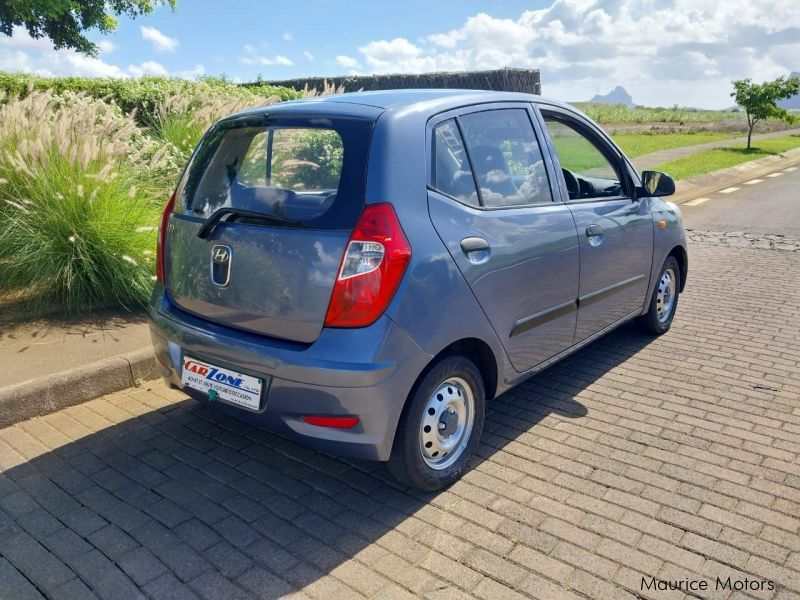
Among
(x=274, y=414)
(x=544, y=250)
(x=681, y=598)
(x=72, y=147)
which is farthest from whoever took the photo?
(x=72, y=147)

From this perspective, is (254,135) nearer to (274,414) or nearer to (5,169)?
(274,414)

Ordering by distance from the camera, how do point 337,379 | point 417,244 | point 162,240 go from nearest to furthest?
point 337,379
point 417,244
point 162,240

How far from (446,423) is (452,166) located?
1191 mm

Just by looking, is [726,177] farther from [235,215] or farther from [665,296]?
[235,215]

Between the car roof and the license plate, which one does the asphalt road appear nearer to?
the car roof

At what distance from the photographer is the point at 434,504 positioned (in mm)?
3109

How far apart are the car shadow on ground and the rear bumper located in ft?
1.27

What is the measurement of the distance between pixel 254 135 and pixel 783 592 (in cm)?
297

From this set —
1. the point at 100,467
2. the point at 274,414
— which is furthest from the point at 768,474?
the point at 100,467

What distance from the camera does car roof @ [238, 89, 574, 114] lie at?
3107mm

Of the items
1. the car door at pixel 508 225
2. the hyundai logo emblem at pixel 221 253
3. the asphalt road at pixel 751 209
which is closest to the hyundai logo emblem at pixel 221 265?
the hyundai logo emblem at pixel 221 253

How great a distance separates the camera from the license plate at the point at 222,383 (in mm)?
2938

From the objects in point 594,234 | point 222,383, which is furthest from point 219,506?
point 594,234

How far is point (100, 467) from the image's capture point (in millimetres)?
3426
